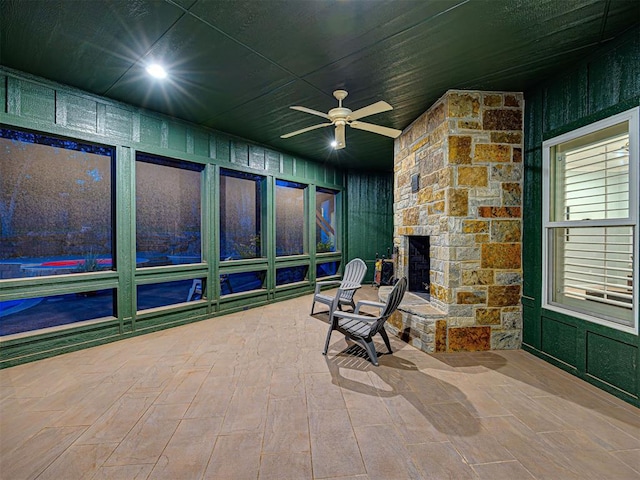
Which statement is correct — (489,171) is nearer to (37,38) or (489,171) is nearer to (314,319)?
(314,319)

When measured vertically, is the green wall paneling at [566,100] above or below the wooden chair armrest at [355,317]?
above

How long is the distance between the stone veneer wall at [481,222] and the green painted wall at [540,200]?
0.40ft

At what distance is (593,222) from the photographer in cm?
248

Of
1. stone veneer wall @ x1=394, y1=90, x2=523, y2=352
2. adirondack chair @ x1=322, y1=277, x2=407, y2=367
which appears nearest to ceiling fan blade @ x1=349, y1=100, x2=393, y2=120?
stone veneer wall @ x1=394, y1=90, x2=523, y2=352

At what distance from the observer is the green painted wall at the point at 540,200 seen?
86.0 inches

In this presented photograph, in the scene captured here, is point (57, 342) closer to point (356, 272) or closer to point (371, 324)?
point (371, 324)

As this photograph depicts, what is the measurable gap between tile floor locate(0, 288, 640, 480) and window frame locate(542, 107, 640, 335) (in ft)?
1.93

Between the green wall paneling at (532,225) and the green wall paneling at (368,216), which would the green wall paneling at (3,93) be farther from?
the green wall paneling at (368,216)

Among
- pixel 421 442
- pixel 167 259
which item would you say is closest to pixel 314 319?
pixel 421 442

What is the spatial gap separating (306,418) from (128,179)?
3.42 metres

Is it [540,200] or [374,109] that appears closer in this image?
[374,109]

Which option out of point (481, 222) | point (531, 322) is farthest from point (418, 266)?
point (531, 322)

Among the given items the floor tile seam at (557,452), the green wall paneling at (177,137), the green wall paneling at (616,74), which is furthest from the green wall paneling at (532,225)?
the green wall paneling at (177,137)

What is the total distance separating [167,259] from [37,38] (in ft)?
19.3
